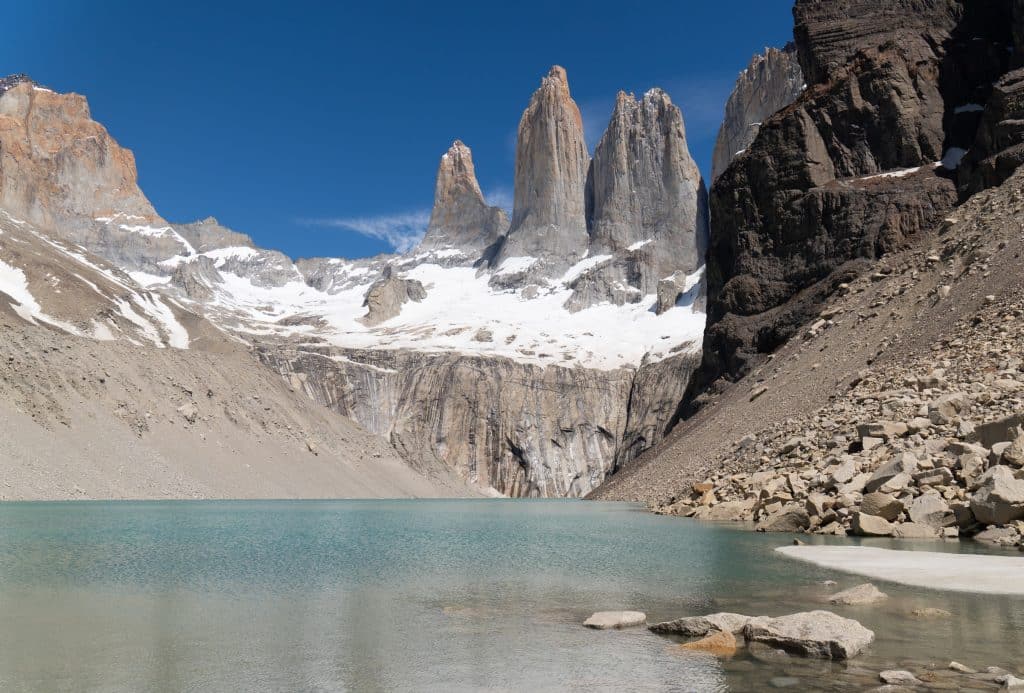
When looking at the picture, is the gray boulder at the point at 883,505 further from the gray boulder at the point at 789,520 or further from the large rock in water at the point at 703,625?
the large rock in water at the point at 703,625

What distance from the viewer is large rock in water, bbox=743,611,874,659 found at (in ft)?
31.4

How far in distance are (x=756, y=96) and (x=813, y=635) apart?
470 feet

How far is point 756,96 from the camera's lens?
14112cm

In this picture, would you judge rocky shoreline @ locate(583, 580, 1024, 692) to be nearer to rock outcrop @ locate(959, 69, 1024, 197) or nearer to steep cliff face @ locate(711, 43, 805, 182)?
rock outcrop @ locate(959, 69, 1024, 197)

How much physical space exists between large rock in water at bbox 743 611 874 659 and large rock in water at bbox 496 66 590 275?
Answer: 176802mm

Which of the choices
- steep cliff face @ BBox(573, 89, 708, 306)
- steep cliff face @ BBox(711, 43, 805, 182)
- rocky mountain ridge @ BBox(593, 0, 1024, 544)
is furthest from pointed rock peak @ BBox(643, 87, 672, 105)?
rocky mountain ridge @ BBox(593, 0, 1024, 544)

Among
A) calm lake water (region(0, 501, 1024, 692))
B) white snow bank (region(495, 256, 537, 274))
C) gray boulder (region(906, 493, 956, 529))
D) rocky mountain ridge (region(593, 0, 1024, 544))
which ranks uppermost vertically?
white snow bank (region(495, 256, 537, 274))

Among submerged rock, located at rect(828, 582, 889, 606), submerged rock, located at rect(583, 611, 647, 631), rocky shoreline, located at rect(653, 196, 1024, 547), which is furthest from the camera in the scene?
rocky shoreline, located at rect(653, 196, 1024, 547)

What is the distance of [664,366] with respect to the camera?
421ft

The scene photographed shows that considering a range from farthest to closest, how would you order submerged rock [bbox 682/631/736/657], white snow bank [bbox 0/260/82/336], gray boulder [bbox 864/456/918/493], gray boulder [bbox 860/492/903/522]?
white snow bank [bbox 0/260/82/336] → gray boulder [bbox 864/456/918/493] → gray boulder [bbox 860/492/903/522] → submerged rock [bbox 682/631/736/657]

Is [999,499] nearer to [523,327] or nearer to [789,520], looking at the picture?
[789,520]

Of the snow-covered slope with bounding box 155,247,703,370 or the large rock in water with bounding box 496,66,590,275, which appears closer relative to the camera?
the snow-covered slope with bounding box 155,247,703,370

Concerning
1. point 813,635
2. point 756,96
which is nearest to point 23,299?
point 813,635

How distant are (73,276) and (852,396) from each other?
69196mm
